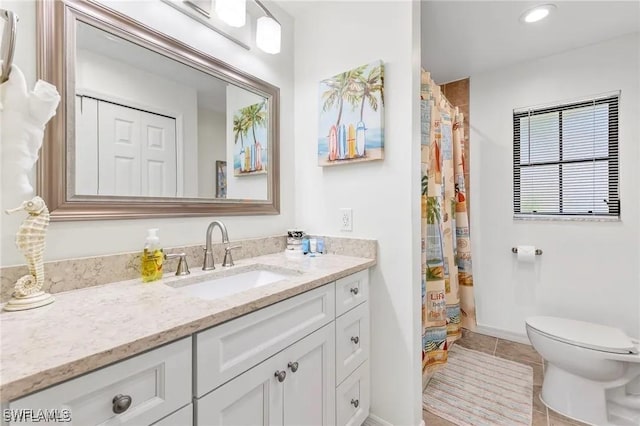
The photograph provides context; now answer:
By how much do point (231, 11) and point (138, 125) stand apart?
2.20 feet

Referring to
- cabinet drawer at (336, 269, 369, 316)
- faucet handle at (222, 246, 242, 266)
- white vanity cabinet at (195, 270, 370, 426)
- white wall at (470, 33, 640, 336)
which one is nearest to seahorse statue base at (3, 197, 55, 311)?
white vanity cabinet at (195, 270, 370, 426)

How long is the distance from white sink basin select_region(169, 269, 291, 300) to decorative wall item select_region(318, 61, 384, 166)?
69cm

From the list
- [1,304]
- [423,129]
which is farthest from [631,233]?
[1,304]

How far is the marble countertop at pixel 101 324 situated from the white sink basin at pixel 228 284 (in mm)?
62

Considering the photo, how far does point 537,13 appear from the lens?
1751mm

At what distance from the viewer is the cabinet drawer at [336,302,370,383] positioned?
3.95 ft

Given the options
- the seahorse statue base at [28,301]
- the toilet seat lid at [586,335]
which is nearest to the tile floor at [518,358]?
the toilet seat lid at [586,335]

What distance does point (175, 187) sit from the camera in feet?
4.07

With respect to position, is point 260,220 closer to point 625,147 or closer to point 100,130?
point 100,130

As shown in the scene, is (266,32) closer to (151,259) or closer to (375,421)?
(151,259)

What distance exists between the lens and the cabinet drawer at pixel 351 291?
1.22m

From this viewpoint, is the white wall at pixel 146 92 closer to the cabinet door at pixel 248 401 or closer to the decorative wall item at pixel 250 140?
the decorative wall item at pixel 250 140

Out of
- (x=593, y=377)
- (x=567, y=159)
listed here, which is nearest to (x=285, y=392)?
(x=593, y=377)

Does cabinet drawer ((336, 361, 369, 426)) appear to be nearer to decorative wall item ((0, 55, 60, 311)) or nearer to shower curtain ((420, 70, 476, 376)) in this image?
shower curtain ((420, 70, 476, 376))
